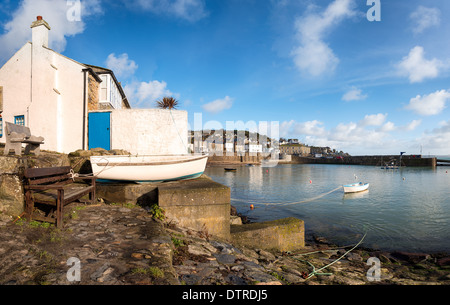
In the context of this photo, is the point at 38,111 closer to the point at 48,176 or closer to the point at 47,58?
the point at 47,58

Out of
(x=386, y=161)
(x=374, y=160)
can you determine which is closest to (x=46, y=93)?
A: (x=386, y=161)

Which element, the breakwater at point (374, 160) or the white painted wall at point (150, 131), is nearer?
the white painted wall at point (150, 131)

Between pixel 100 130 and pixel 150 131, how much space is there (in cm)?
315

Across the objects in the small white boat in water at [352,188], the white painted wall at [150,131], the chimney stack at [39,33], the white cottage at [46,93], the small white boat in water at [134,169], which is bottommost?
the small white boat in water at [352,188]

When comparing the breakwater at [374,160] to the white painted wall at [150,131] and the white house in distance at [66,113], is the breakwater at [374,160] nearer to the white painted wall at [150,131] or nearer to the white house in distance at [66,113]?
the white house in distance at [66,113]

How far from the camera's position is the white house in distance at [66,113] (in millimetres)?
12875

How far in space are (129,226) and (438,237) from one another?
15767mm

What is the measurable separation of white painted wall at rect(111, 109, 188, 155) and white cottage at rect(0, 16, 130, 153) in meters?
2.22

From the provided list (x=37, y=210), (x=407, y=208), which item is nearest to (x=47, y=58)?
(x=37, y=210)

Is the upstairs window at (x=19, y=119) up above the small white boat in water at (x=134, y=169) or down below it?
above

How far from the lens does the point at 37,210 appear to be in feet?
16.5

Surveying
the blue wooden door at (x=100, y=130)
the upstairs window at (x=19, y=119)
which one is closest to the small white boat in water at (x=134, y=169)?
the blue wooden door at (x=100, y=130)

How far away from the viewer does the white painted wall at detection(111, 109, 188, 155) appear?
12.8 meters
